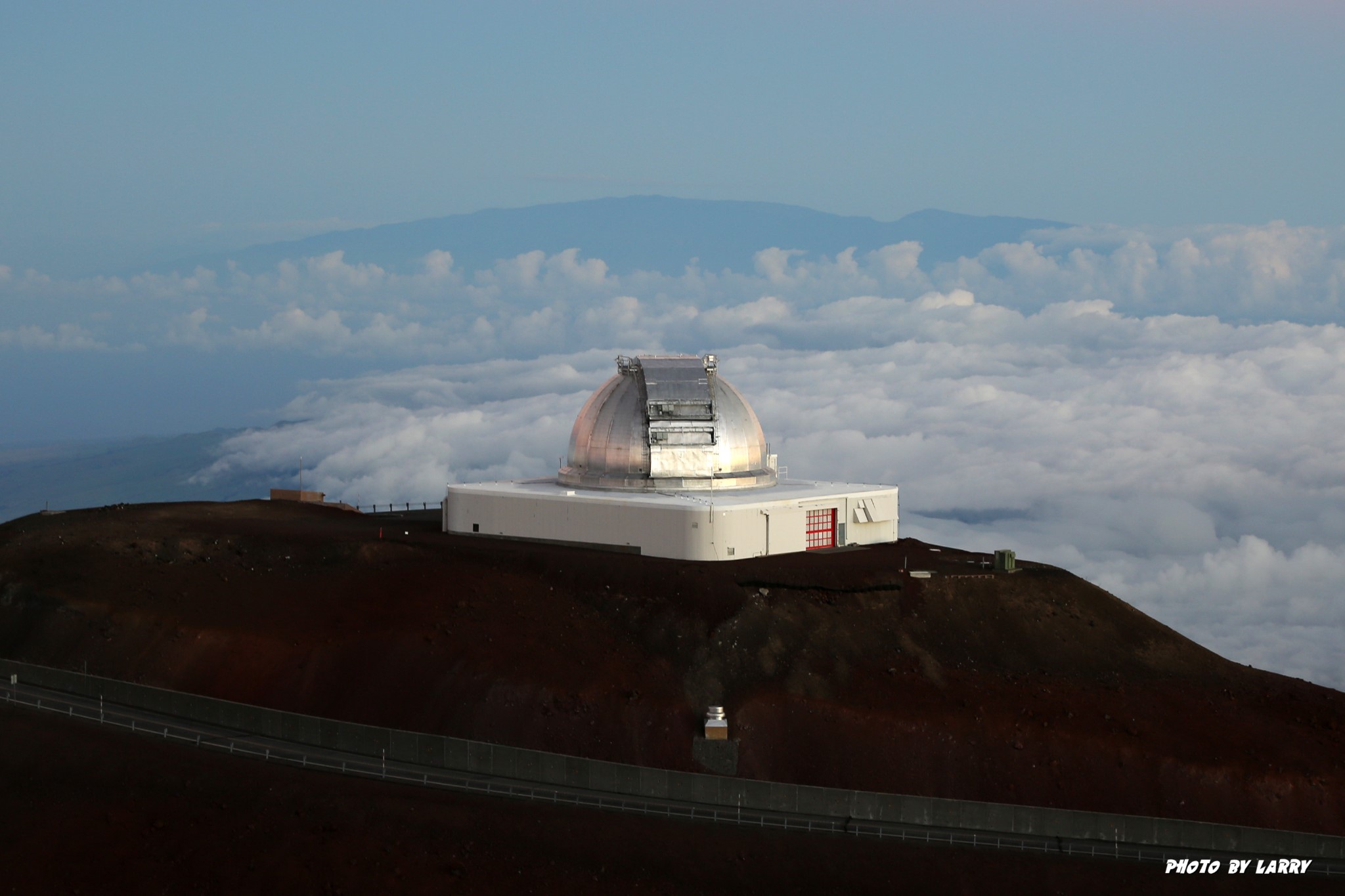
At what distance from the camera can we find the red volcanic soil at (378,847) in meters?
40.3

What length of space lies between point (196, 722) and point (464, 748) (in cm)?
996

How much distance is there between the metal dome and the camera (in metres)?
62.5

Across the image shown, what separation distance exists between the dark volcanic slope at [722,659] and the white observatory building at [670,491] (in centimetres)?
138

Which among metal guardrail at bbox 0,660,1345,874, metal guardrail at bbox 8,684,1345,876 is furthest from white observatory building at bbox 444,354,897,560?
metal guardrail at bbox 8,684,1345,876

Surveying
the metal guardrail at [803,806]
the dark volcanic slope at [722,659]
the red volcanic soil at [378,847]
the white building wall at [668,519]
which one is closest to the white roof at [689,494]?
the white building wall at [668,519]

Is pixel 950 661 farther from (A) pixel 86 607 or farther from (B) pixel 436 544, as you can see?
(A) pixel 86 607

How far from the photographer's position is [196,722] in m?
50.6

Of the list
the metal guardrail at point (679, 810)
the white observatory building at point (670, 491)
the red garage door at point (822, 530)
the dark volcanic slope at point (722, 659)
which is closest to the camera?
the metal guardrail at point (679, 810)

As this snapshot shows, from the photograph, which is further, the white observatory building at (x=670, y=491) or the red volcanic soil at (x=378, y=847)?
the white observatory building at (x=670, y=491)

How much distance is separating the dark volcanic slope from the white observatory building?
1.38m

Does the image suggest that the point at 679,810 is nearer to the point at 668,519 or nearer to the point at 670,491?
the point at 668,519

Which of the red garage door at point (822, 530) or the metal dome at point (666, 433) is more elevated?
the metal dome at point (666, 433)

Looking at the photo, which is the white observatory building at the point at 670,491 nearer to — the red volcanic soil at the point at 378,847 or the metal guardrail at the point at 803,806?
the metal guardrail at the point at 803,806

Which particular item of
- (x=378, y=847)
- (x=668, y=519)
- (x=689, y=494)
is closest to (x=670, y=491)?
(x=689, y=494)
